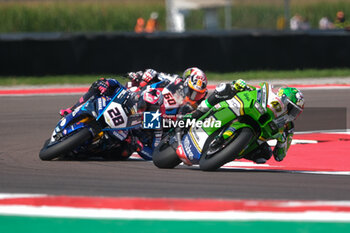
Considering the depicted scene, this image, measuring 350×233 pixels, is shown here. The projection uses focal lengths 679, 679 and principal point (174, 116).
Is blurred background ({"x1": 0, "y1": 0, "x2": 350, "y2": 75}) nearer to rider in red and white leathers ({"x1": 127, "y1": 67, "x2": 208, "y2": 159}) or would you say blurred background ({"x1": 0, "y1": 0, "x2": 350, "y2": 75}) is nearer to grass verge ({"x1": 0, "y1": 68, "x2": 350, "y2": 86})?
grass verge ({"x1": 0, "y1": 68, "x2": 350, "y2": 86})

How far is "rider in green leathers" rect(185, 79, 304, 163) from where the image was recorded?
297 inches

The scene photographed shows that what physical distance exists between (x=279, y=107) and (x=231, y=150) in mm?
772

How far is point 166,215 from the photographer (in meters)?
5.46

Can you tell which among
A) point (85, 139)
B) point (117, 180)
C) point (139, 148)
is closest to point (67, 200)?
point (117, 180)

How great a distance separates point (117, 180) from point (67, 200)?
1.18m

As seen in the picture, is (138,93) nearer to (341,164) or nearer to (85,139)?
(85,139)

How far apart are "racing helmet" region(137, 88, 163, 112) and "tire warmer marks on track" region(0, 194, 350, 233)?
103 inches

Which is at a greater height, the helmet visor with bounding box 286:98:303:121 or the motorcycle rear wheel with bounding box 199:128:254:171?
the helmet visor with bounding box 286:98:303:121

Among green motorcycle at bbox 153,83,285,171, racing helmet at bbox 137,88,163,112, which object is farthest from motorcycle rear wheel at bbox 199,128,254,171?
racing helmet at bbox 137,88,163,112

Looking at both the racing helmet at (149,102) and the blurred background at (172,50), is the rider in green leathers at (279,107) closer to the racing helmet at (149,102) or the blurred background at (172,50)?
the racing helmet at (149,102)

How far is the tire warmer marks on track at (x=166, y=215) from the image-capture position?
16.9ft

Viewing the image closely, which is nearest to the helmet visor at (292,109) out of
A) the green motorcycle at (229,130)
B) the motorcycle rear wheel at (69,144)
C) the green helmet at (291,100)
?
the green helmet at (291,100)

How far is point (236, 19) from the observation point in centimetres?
2919

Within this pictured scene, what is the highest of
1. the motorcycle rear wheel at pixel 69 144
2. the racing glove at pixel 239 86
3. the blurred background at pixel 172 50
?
the racing glove at pixel 239 86
